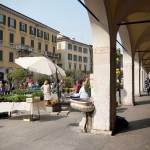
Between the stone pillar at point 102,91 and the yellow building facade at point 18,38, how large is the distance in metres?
31.8

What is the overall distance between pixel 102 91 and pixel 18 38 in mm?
37130

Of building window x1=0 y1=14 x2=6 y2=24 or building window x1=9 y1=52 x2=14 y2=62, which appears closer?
building window x1=0 y1=14 x2=6 y2=24

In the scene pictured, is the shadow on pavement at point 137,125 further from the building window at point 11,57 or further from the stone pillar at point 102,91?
the building window at point 11,57

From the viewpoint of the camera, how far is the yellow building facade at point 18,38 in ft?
127

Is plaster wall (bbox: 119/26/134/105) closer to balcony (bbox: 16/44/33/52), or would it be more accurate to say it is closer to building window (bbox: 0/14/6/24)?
building window (bbox: 0/14/6/24)

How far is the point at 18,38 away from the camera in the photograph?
42750 millimetres

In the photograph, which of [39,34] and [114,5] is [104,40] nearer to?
[114,5]

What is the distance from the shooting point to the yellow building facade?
3884 cm

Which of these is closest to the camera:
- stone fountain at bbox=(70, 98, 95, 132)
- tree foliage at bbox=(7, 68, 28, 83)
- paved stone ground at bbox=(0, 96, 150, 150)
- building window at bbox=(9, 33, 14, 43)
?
paved stone ground at bbox=(0, 96, 150, 150)

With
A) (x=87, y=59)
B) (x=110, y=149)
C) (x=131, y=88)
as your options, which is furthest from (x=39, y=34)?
(x=110, y=149)

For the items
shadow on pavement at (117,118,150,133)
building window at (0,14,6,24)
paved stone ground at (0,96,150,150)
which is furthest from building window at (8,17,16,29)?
shadow on pavement at (117,118,150,133)

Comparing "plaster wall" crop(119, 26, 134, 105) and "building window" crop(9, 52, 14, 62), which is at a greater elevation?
"building window" crop(9, 52, 14, 62)

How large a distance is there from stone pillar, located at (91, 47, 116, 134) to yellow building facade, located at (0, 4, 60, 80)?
3184cm

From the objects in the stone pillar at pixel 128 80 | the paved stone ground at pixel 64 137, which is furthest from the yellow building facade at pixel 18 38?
the paved stone ground at pixel 64 137
